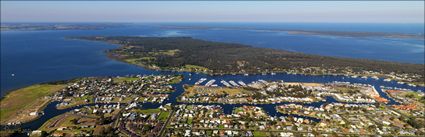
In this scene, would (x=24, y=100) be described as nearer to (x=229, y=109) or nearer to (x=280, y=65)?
(x=229, y=109)

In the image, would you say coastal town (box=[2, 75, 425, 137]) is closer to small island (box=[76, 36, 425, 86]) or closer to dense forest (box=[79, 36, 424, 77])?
small island (box=[76, 36, 425, 86])

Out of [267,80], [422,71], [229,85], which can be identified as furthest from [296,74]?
[422,71]

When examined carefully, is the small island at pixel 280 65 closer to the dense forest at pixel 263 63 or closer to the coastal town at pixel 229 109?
the dense forest at pixel 263 63

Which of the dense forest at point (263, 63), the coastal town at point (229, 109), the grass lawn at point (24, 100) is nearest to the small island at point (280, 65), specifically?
the dense forest at point (263, 63)

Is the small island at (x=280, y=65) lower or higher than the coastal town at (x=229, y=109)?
higher

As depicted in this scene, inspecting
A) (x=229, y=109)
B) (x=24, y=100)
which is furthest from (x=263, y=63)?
(x=24, y=100)

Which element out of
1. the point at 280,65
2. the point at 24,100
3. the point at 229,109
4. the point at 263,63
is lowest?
the point at 229,109

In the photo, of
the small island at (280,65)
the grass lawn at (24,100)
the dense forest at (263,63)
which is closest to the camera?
the grass lawn at (24,100)
